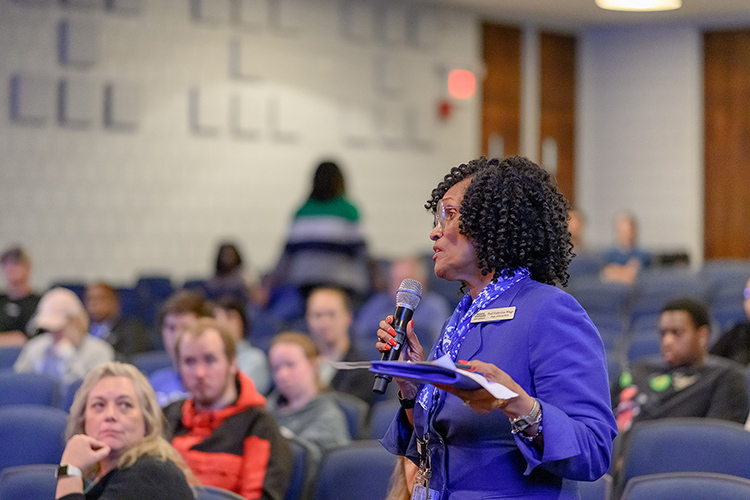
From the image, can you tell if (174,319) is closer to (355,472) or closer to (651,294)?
(355,472)

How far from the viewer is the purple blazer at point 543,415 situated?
1.47 meters

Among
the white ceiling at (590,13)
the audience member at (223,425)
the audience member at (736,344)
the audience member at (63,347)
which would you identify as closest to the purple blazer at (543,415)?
the audience member at (223,425)

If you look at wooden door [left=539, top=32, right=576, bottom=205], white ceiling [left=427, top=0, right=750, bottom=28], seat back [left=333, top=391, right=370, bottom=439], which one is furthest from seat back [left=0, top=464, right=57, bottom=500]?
wooden door [left=539, top=32, right=576, bottom=205]

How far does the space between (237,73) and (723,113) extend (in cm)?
647

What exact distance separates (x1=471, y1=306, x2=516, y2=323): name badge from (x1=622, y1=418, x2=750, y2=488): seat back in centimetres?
181

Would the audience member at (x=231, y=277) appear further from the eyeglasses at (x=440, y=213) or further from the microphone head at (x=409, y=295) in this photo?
the eyeglasses at (x=440, y=213)

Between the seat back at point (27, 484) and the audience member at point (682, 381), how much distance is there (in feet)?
7.70

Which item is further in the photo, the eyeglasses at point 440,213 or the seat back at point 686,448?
the seat back at point 686,448

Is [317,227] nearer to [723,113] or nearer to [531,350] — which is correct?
[531,350]

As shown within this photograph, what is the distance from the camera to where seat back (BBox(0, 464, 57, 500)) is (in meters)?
2.79

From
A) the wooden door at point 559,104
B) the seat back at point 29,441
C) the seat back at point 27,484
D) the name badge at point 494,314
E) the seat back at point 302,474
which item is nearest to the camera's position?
the name badge at point 494,314

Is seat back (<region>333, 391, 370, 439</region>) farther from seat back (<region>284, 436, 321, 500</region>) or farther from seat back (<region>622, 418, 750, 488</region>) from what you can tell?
seat back (<region>622, 418, 750, 488</region>)

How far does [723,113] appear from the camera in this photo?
468 inches

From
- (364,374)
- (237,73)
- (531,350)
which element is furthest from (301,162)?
(531,350)
